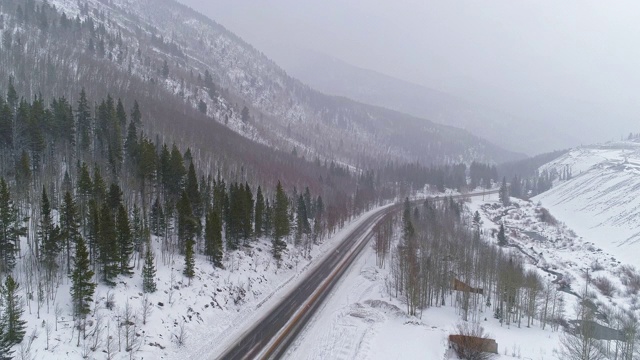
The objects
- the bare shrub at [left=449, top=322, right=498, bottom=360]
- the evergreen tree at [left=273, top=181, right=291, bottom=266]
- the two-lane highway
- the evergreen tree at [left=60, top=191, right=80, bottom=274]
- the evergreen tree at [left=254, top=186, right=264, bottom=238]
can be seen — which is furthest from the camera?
the evergreen tree at [left=254, top=186, right=264, bottom=238]

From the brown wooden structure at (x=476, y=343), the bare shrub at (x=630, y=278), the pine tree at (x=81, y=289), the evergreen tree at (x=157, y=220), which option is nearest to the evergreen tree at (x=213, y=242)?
the evergreen tree at (x=157, y=220)

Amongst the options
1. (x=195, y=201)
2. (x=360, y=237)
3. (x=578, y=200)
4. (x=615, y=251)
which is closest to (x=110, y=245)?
(x=195, y=201)

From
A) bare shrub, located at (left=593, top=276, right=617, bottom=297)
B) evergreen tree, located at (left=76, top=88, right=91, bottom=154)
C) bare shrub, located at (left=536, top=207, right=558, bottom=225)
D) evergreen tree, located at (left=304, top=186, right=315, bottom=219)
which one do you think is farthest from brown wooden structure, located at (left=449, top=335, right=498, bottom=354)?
bare shrub, located at (left=536, top=207, right=558, bottom=225)

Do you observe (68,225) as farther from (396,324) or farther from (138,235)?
(396,324)

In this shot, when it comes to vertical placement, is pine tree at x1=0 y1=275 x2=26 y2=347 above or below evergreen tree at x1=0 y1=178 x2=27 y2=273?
below

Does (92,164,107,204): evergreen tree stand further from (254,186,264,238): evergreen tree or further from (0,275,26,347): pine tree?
(0,275,26,347): pine tree

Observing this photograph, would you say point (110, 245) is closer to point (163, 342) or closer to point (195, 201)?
point (163, 342)

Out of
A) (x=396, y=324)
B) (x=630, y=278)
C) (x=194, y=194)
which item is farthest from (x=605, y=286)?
(x=194, y=194)
